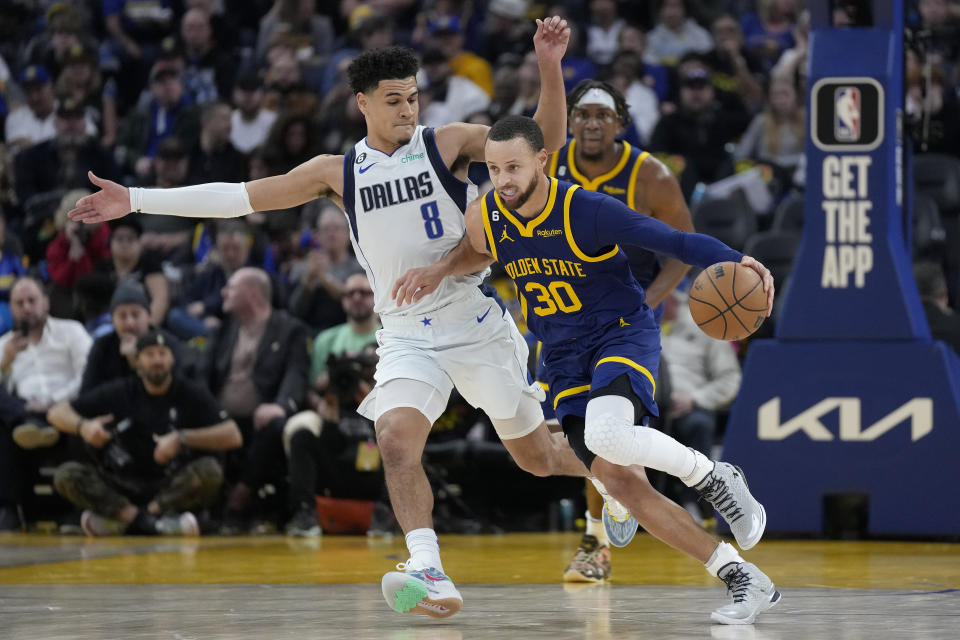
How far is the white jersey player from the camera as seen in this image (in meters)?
6.31

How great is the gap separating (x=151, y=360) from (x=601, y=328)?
5.11m

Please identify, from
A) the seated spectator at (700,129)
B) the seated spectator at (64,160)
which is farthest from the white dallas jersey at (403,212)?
the seated spectator at (64,160)

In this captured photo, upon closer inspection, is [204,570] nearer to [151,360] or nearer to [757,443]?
[151,360]

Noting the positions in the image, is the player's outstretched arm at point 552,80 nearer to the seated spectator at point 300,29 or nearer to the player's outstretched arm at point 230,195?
the player's outstretched arm at point 230,195

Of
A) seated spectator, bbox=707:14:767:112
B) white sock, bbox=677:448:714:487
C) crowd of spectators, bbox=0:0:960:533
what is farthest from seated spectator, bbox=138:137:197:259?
white sock, bbox=677:448:714:487

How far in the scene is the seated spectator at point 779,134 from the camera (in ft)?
40.3

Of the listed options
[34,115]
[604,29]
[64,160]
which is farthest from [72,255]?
[604,29]

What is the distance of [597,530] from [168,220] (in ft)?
24.1

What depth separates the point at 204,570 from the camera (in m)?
7.95

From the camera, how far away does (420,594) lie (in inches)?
216

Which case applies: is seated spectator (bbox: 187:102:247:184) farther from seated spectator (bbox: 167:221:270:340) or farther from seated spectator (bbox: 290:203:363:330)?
seated spectator (bbox: 290:203:363:330)

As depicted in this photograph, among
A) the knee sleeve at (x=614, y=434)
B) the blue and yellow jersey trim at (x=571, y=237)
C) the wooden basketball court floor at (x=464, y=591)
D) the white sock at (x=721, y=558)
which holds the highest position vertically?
the blue and yellow jersey trim at (x=571, y=237)

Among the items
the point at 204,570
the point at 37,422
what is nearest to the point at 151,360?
the point at 37,422

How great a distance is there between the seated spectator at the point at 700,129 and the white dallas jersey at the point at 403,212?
652 cm
